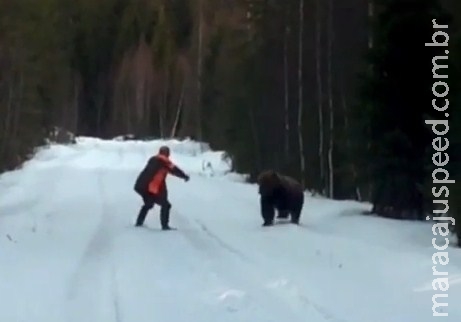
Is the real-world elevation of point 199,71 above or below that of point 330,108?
above

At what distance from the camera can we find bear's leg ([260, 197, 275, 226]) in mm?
19969

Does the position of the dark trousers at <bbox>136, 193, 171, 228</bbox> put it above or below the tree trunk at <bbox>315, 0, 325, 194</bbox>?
below

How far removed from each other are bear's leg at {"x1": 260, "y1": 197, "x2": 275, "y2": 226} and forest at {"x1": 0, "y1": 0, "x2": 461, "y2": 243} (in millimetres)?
2906

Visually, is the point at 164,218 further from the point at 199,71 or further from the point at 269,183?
the point at 199,71

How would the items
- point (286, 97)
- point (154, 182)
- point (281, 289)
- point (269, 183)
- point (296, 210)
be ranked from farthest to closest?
point (286, 97), point (154, 182), point (296, 210), point (269, 183), point (281, 289)

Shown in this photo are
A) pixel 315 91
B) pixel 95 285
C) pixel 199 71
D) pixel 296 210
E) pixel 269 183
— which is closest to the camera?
pixel 95 285

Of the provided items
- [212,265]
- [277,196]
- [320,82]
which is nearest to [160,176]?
[277,196]

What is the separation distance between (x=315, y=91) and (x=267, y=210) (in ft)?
43.0

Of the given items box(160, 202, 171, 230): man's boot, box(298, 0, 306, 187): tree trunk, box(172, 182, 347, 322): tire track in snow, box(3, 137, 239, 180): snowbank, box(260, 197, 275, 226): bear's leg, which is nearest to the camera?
box(172, 182, 347, 322): tire track in snow

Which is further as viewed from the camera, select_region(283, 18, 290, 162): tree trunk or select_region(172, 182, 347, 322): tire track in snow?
select_region(283, 18, 290, 162): tree trunk

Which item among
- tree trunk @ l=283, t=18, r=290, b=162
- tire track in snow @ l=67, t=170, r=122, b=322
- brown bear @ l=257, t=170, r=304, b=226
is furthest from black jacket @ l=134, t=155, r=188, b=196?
tree trunk @ l=283, t=18, r=290, b=162

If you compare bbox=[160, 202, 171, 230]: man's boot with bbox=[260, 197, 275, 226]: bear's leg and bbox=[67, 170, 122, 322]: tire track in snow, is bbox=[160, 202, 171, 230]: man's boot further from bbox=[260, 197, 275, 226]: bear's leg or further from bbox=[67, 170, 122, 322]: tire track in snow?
bbox=[260, 197, 275, 226]: bear's leg

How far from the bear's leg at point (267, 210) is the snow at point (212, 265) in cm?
23

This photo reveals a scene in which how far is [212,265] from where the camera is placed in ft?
48.3
